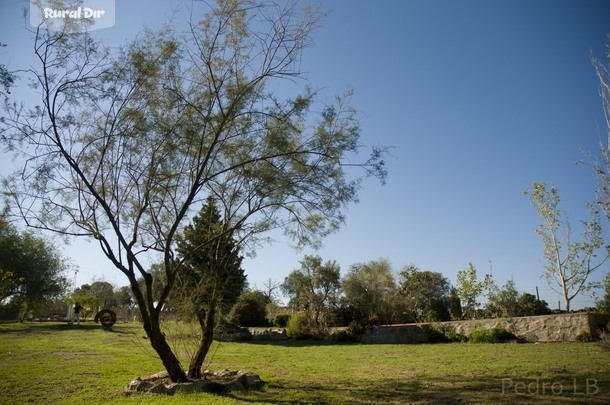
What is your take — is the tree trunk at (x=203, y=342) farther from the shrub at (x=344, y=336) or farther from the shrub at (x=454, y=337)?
the shrub at (x=454, y=337)

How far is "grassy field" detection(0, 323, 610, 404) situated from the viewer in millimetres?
6527

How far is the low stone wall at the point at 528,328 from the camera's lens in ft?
45.1

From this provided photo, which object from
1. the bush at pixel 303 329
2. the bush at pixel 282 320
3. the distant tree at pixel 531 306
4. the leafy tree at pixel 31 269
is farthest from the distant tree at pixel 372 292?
the leafy tree at pixel 31 269

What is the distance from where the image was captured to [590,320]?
1357cm

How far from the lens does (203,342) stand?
27.8ft

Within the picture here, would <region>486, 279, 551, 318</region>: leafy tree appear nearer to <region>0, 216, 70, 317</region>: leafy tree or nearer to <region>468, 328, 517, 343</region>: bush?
<region>468, 328, 517, 343</region>: bush

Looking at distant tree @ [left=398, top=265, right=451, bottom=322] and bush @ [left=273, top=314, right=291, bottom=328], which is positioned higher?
distant tree @ [left=398, top=265, right=451, bottom=322]

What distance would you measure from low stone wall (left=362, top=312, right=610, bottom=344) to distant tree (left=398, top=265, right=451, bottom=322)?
3.41m

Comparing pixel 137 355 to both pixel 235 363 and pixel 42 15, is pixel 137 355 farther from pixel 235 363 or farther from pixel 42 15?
pixel 42 15

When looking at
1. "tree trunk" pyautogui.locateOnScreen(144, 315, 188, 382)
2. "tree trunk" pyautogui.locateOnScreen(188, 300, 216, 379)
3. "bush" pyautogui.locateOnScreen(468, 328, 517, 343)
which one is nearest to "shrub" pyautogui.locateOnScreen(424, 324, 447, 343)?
"bush" pyautogui.locateOnScreen(468, 328, 517, 343)

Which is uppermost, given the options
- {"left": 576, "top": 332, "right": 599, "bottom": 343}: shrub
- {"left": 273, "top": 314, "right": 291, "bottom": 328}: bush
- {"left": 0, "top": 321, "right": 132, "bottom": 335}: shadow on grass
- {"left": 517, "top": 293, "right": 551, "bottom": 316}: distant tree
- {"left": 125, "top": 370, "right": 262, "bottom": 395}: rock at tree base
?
{"left": 517, "top": 293, "right": 551, "bottom": 316}: distant tree

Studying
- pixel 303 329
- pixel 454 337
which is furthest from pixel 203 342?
pixel 303 329

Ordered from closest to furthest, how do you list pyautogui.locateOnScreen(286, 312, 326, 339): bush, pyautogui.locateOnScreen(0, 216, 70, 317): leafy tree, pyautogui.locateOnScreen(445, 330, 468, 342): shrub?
pyautogui.locateOnScreen(445, 330, 468, 342): shrub, pyautogui.locateOnScreen(286, 312, 326, 339): bush, pyautogui.locateOnScreen(0, 216, 70, 317): leafy tree

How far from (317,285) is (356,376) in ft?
59.5
